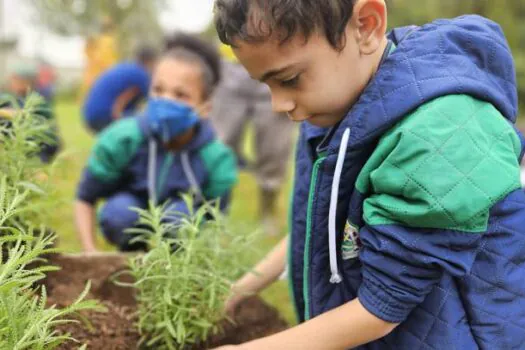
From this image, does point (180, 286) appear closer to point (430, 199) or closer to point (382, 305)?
point (382, 305)

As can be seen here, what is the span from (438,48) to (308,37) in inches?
13.5

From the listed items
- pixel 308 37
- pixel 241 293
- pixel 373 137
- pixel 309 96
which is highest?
pixel 308 37

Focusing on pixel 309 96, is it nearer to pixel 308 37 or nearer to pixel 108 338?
pixel 308 37

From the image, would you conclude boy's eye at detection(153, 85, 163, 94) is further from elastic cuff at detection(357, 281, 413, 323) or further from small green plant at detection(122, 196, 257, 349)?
elastic cuff at detection(357, 281, 413, 323)

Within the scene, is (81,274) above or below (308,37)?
below

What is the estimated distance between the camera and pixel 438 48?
1.41 meters

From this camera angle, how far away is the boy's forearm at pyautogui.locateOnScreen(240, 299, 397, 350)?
1382 mm

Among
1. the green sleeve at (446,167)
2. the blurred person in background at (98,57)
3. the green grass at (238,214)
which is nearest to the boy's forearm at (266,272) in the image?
the green grass at (238,214)

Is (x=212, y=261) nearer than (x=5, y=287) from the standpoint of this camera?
No

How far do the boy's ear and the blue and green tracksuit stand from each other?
167cm

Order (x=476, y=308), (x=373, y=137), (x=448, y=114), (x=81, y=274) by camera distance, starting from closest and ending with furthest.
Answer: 1. (x=448, y=114)
2. (x=373, y=137)
3. (x=476, y=308)
4. (x=81, y=274)

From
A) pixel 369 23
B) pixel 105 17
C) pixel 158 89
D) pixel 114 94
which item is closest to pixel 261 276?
pixel 369 23

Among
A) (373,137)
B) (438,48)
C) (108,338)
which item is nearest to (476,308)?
(373,137)

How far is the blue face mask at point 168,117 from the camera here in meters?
2.86
